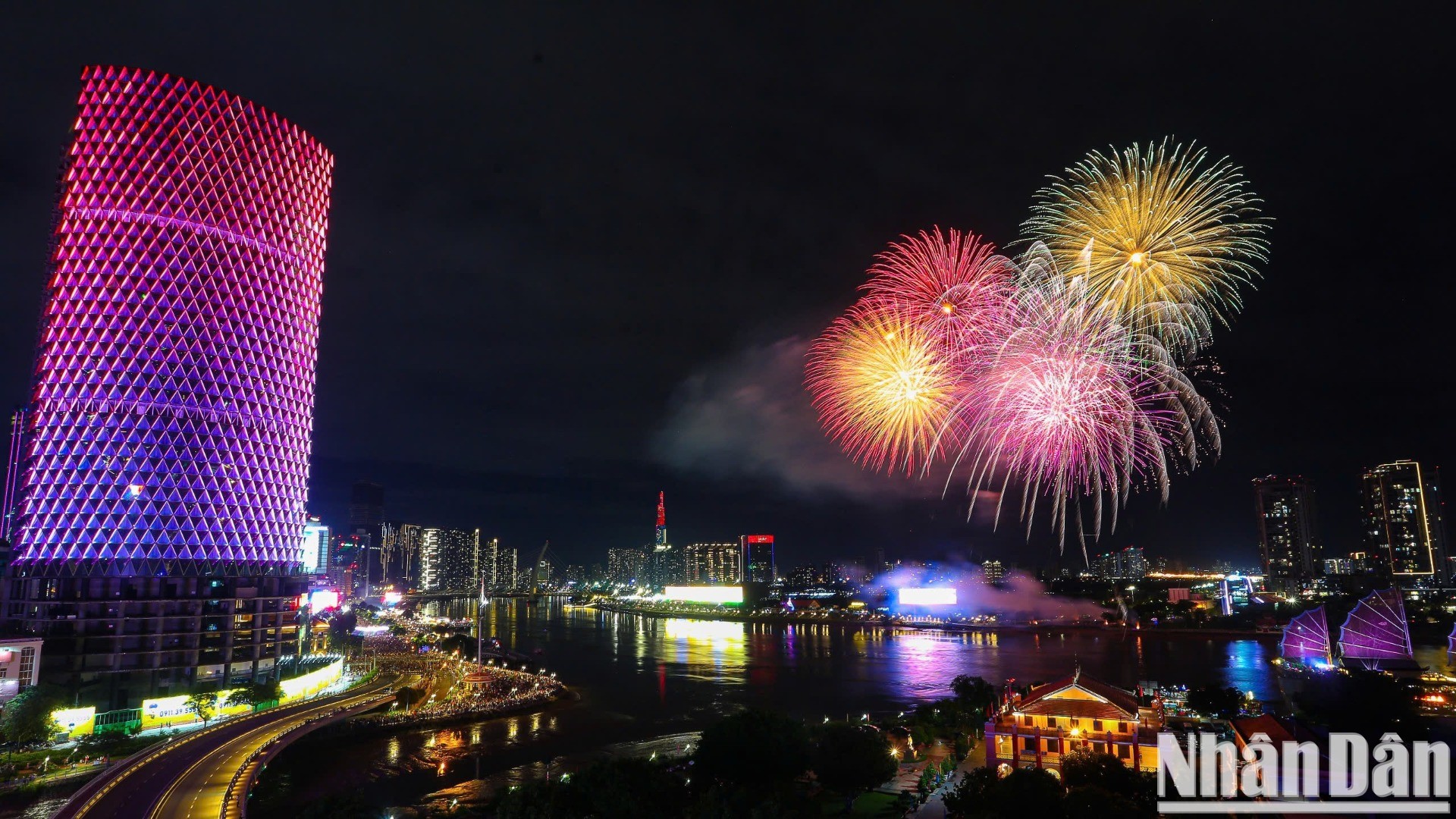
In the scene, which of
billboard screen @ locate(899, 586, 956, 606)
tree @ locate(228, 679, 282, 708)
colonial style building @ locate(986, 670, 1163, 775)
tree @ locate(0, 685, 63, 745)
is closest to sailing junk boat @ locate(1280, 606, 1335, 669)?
colonial style building @ locate(986, 670, 1163, 775)

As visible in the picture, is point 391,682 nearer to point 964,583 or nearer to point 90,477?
point 90,477

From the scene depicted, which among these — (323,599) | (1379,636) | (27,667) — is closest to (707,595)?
(323,599)

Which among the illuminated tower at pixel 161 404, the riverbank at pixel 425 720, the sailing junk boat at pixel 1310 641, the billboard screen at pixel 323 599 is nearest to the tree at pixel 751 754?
the riverbank at pixel 425 720

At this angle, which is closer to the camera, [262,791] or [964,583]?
[262,791]

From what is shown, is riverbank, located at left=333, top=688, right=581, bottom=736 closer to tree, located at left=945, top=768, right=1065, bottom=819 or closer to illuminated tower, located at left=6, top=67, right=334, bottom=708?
illuminated tower, located at left=6, top=67, right=334, bottom=708

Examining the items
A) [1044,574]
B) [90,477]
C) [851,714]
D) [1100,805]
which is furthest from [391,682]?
[1044,574]

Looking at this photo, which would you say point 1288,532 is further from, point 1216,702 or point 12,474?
point 12,474

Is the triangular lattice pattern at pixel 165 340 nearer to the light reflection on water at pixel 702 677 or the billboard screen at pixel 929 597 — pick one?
the light reflection on water at pixel 702 677

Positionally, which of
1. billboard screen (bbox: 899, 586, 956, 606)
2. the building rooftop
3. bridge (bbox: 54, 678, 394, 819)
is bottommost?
billboard screen (bbox: 899, 586, 956, 606)
